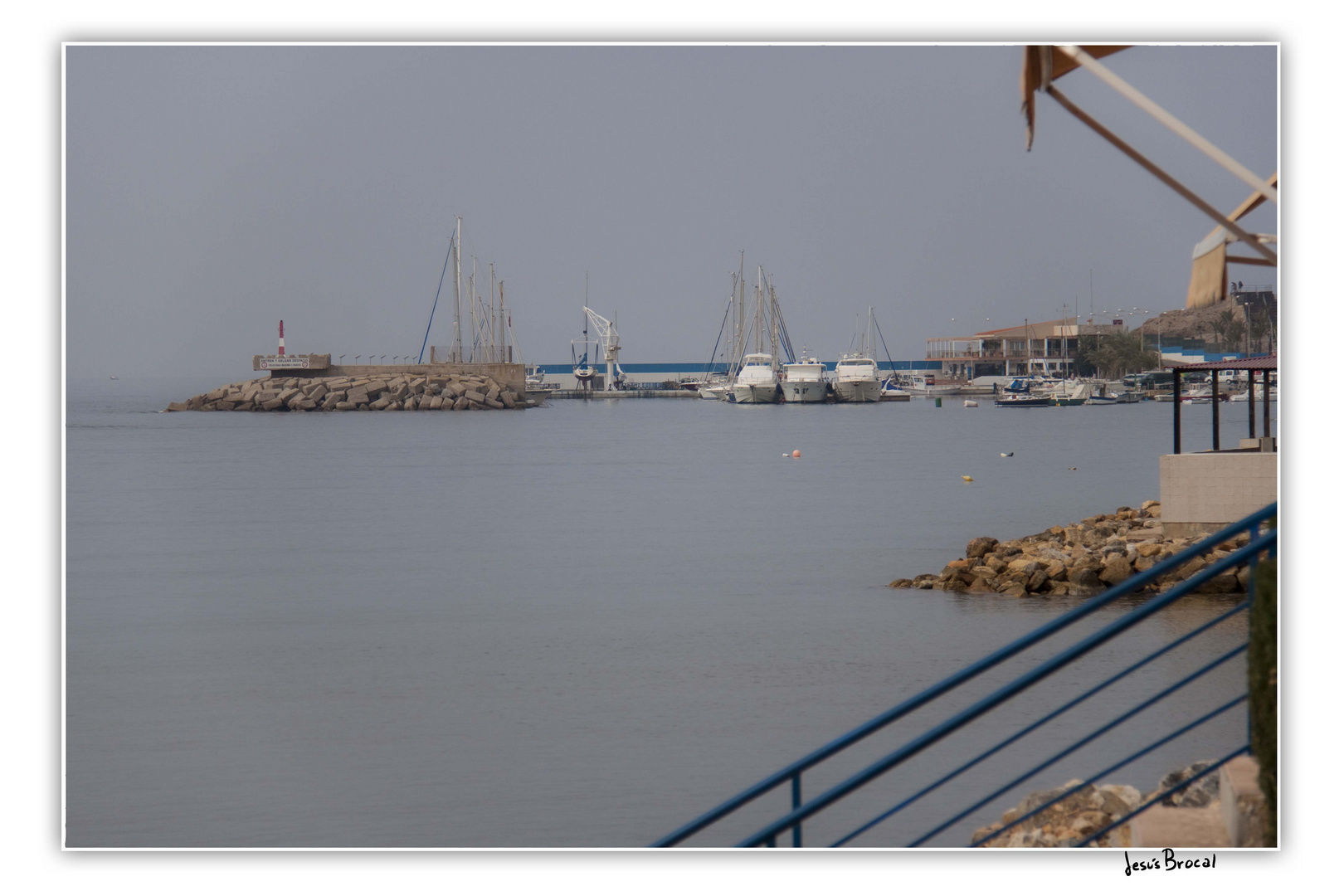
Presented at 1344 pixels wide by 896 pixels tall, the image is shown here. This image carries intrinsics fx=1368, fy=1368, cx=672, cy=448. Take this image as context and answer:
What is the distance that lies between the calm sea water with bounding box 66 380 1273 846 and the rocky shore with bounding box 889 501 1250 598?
29cm

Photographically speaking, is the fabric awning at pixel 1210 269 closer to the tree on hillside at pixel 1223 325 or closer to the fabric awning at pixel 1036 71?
the fabric awning at pixel 1036 71

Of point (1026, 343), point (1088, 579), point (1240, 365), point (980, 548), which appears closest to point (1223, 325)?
point (1240, 365)

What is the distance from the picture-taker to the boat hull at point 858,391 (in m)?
75.4

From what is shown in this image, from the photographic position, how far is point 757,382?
243 feet


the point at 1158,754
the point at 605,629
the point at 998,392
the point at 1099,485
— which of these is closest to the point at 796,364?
the point at 998,392

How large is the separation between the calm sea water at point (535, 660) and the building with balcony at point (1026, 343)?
8.71 feet

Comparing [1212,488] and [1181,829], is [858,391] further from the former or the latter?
[1181,829]

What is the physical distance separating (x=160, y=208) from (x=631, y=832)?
4230 mm

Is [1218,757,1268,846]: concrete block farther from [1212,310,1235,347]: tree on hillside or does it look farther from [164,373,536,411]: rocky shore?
[164,373,536,411]: rocky shore

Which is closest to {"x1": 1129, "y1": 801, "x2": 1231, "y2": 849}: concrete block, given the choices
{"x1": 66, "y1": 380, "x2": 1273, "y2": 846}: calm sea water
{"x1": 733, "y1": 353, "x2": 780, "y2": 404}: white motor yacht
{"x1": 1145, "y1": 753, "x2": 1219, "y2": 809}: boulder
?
{"x1": 1145, "y1": 753, "x2": 1219, "y2": 809}: boulder

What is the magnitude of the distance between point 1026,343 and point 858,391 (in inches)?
1928
